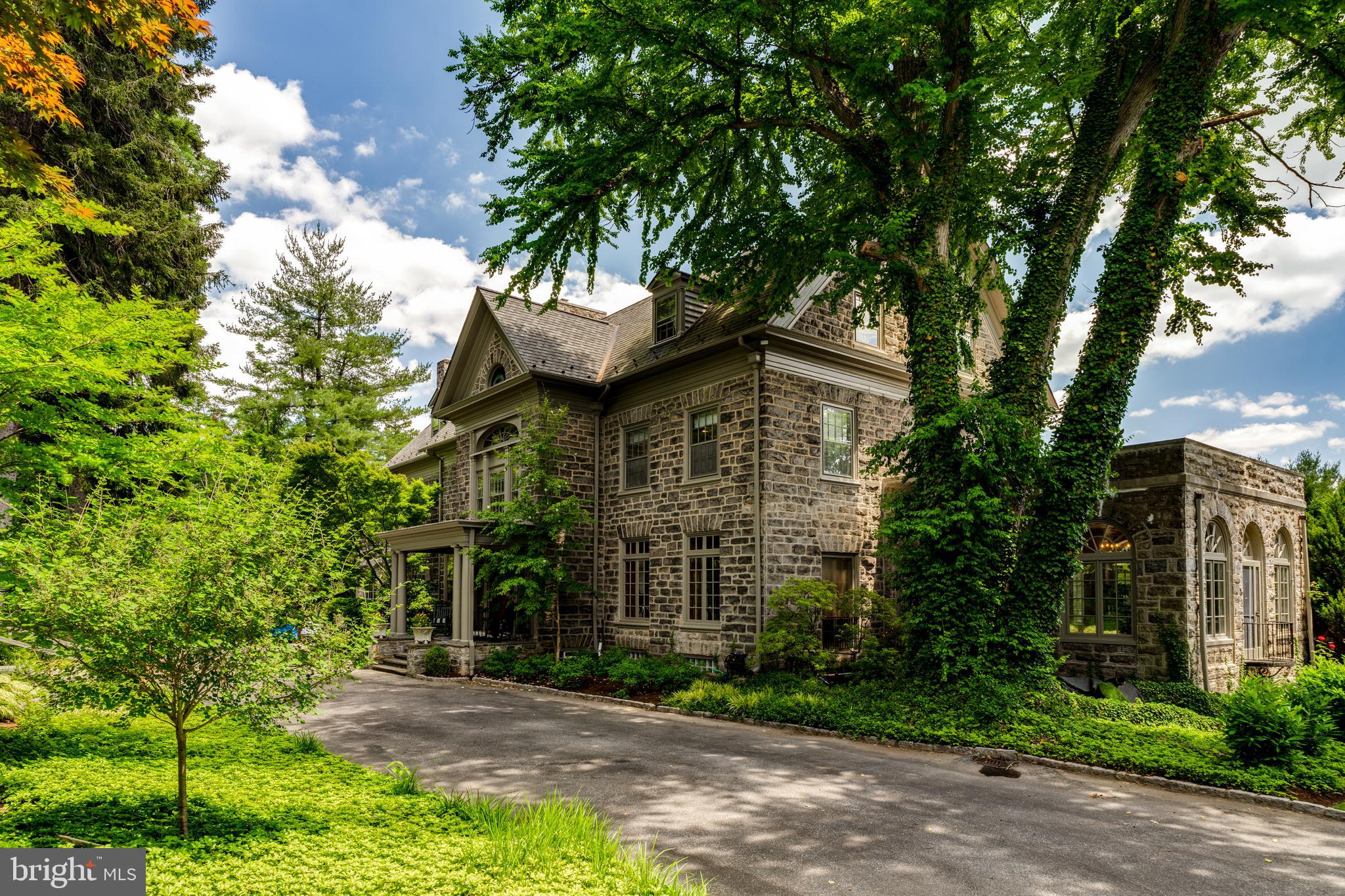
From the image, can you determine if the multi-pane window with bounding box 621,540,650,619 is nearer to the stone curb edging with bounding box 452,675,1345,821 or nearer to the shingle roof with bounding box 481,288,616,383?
the stone curb edging with bounding box 452,675,1345,821

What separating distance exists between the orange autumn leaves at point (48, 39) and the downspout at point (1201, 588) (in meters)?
17.5

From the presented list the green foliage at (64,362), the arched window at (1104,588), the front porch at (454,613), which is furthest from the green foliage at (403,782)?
the arched window at (1104,588)

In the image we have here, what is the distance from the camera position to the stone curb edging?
24.3 ft

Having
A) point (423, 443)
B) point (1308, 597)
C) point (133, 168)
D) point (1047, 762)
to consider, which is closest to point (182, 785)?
point (1047, 762)

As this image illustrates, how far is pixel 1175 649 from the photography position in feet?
44.1

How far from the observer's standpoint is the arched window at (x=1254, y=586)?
16.1 meters

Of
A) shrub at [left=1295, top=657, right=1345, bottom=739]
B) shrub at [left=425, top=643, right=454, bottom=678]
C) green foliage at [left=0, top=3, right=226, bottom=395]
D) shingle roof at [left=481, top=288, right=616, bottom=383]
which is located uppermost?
green foliage at [left=0, top=3, right=226, bottom=395]

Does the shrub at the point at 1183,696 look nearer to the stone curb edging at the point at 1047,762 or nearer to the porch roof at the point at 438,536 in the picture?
A: the stone curb edging at the point at 1047,762

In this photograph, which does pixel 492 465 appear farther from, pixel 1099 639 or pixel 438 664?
pixel 1099 639

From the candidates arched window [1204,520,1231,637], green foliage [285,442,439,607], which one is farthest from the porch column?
arched window [1204,520,1231,637]

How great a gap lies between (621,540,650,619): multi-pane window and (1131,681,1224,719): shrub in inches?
394

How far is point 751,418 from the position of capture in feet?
51.2

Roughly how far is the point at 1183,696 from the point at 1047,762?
17.5 feet

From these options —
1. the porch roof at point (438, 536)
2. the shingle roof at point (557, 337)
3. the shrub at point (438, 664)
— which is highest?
the shingle roof at point (557, 337)
